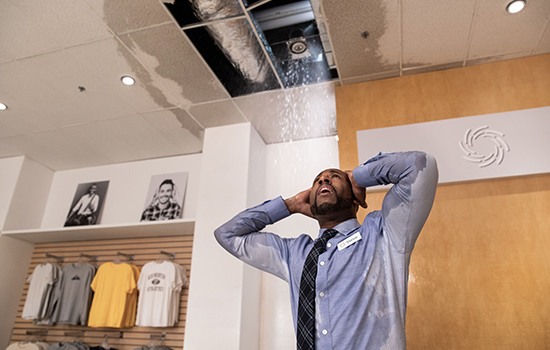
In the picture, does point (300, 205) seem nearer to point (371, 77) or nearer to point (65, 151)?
point (371, 77)

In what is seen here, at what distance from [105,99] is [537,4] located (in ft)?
12.1

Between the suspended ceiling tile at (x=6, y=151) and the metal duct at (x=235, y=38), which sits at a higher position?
the suspended ceiling tile at (x=6, y=151)

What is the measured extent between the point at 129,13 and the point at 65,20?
53 centimetres

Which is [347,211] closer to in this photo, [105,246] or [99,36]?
[99,36]

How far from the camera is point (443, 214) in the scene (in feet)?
9.57

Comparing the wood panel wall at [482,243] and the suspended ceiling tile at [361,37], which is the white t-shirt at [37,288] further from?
the suspended ceiling tile at [361,37]

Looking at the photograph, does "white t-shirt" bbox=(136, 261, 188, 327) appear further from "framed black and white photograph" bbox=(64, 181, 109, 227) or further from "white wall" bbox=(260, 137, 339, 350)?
"framed black and white photograph" bbox=(64, 181, 109, 227)

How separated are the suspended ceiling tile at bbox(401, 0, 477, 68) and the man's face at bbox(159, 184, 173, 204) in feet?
9.87

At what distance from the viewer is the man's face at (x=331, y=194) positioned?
5.96 ft

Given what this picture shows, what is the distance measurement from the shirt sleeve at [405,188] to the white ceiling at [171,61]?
164 centimetres

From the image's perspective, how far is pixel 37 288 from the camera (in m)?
4.57

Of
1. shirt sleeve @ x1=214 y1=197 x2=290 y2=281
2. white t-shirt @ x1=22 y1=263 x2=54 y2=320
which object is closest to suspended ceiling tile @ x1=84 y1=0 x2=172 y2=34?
shirt sleeve @ x1=214 y1=197 x2=290 y2=281

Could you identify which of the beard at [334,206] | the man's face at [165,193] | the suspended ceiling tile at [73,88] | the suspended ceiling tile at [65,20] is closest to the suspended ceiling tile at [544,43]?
the beard at [334,206]

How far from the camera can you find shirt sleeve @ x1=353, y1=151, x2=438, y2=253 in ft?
5.09
